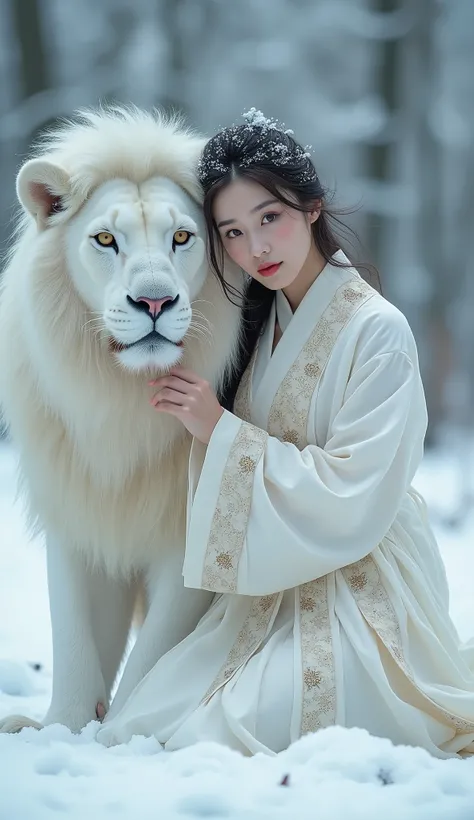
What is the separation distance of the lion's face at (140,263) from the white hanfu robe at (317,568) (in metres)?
0.21

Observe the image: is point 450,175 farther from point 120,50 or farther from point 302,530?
point 302,530

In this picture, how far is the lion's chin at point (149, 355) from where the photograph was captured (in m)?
1.74

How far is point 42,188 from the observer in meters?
1.86

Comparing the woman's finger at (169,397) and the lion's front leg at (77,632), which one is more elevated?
the woman's finger at (169,397)

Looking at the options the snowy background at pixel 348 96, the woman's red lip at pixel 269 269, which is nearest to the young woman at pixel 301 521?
the woman's red lip at pixel 269 269

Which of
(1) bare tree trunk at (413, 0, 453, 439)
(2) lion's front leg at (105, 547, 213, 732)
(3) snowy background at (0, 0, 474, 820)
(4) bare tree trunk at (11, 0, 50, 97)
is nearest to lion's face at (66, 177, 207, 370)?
(2) lion's front leg at (105, 547, 213, 732)

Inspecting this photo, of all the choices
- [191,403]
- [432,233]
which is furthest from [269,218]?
[432,233]

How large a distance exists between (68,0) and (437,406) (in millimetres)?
4038

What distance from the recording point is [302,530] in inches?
68.4

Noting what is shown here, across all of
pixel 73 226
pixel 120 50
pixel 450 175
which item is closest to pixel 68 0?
pixel 120 50

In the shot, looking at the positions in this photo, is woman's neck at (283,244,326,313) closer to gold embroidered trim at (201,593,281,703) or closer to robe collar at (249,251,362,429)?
robe collar at (249,251,362,429)

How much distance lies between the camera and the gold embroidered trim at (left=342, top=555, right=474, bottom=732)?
1.77 meters

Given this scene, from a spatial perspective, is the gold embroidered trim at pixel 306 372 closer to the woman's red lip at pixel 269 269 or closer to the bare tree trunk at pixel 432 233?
the woman's red lip at pixel 269 269

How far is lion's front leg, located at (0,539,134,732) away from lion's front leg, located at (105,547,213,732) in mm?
82
